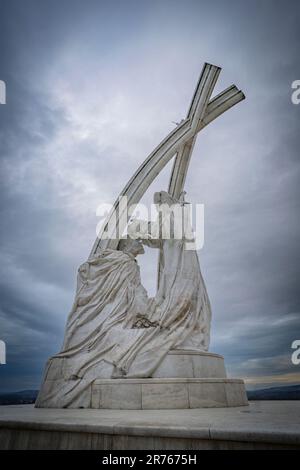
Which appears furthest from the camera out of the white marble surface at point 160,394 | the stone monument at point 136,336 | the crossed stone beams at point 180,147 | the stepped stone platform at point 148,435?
the crossed stone beams at point 180,147

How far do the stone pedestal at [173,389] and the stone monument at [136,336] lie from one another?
2 cm

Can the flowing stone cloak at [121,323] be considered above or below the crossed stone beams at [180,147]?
below

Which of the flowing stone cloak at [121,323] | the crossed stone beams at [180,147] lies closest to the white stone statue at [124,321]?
the flowing stone cloak at [121,323]

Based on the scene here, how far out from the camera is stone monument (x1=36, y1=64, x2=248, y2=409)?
6.21m

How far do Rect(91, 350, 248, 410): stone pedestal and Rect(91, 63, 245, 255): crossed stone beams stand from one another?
423 cm

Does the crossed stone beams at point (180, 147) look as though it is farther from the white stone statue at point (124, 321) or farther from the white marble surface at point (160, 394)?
the white marble surface at point (160, 394)

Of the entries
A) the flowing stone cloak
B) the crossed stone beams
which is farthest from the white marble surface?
the crossed stone beams

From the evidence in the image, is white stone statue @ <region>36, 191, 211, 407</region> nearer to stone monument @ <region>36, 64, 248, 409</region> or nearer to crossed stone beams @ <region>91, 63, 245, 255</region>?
stone monument @ <region>36, 64, 248, 409</region>

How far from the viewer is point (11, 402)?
10.1 m

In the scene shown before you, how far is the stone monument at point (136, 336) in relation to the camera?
20.4ft

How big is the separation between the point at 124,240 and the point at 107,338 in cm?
334

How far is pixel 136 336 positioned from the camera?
7.16 m

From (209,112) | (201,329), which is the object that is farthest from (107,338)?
(209,112)

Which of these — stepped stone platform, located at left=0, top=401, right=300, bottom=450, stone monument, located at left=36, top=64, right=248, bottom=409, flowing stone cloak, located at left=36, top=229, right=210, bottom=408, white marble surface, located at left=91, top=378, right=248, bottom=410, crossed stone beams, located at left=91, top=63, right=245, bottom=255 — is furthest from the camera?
crossed stone beams, located at left=91, top=63, right=245, bottom=255
